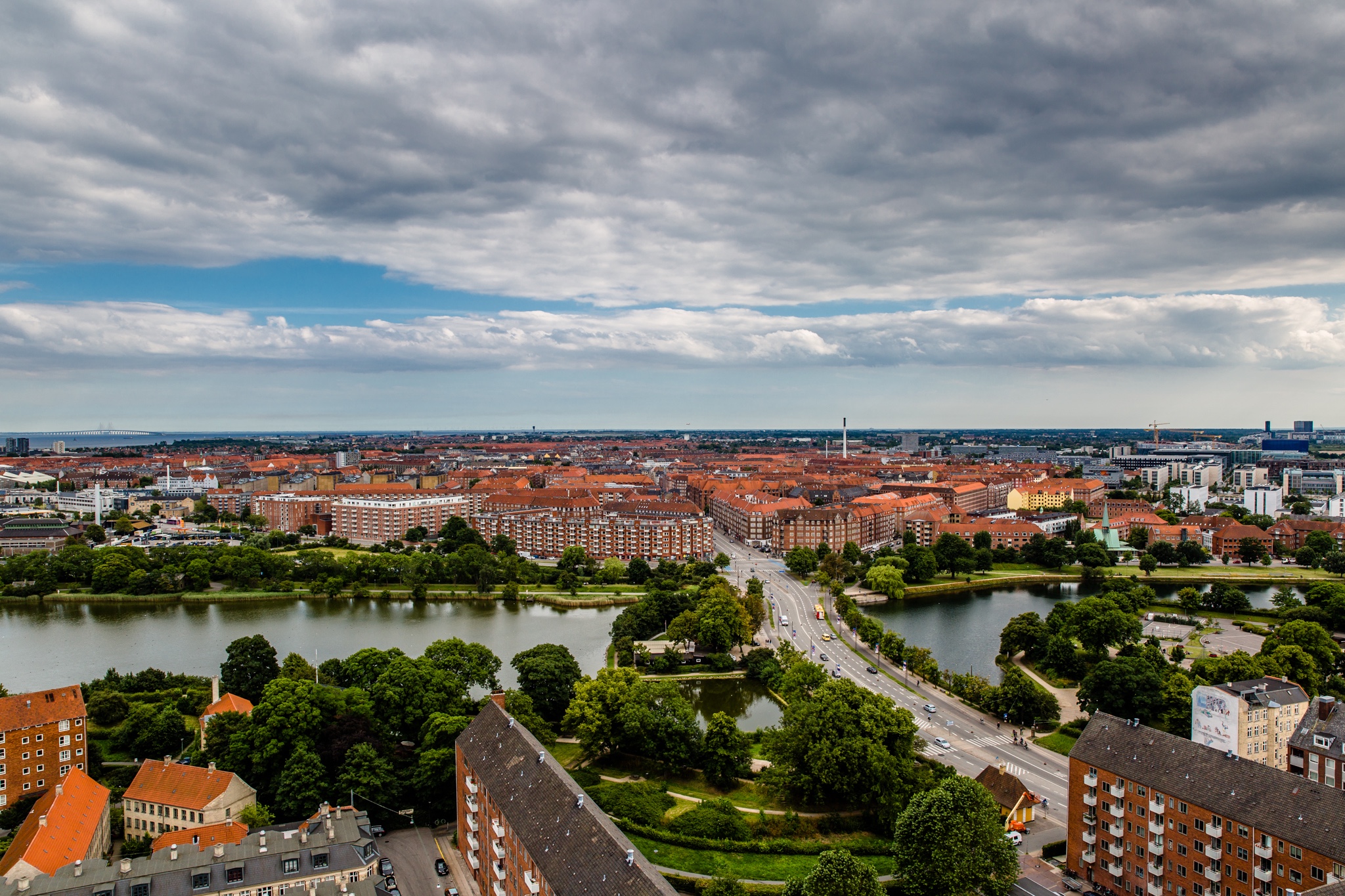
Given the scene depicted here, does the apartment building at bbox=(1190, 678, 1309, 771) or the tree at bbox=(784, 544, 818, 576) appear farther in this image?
the tree at bbox=(784, 544, 818, 576)

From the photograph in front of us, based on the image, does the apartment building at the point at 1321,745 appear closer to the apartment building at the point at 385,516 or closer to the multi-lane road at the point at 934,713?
the multi-lane road at the point at 934,713

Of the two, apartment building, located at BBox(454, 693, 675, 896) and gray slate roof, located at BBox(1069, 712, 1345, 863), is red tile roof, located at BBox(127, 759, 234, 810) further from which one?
gray slate roof, located at BBox(1069, 712, 1345, 863)

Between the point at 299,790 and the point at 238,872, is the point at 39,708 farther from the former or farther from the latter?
the point at 238,872

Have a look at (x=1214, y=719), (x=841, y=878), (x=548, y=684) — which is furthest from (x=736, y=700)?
(x=841, y=878)

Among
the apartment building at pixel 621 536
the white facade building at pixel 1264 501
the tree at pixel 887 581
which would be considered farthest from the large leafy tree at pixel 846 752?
the white facade building at pixel 1264 501

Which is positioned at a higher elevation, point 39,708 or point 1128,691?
point 39,708

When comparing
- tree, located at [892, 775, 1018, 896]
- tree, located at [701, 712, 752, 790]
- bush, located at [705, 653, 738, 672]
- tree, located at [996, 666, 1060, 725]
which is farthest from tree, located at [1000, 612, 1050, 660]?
tree, located at [892, 775, 1018, 896]

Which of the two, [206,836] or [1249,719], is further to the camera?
[1249,719]

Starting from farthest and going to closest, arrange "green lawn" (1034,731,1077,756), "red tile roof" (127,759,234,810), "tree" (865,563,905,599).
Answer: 1. "tree" (865,563,905,599)
2. "green lawn" (1034,731,1077,756)
3. "red tile roof" (127,759,234,810)

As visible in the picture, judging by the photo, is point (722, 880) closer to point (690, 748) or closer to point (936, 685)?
point (690, 748)
